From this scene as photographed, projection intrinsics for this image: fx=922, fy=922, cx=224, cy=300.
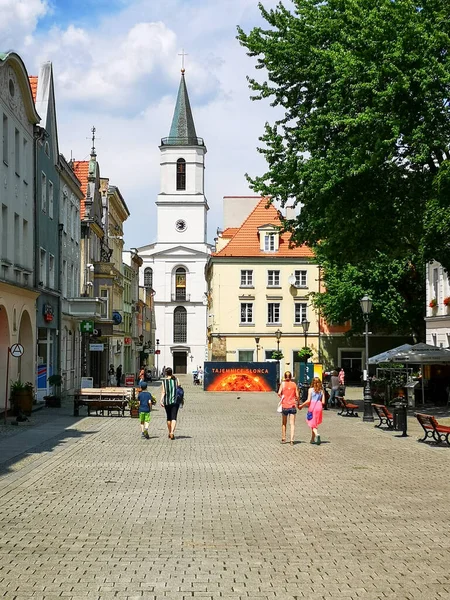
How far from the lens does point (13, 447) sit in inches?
775

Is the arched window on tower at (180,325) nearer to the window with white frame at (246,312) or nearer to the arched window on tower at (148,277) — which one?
the arched window on tower at (148,277)

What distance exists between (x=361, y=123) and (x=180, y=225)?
89950mm

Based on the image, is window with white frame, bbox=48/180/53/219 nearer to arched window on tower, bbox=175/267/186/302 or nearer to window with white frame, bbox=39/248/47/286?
window with white frame, bbox=39/248/47/286

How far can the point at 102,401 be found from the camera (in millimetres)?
31062

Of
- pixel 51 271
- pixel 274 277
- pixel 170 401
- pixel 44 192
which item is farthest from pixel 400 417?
pixel 274 277

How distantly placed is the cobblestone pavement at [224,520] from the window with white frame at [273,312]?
49.8m

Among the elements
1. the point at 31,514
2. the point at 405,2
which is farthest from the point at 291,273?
the point at 31,514

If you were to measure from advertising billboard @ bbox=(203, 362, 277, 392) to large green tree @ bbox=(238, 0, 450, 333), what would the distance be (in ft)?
69.8

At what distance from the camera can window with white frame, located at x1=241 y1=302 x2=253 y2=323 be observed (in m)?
71.5

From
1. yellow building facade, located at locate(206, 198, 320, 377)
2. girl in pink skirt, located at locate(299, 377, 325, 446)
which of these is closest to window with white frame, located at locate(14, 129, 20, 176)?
girl in pink skirt, located at locate(299, 377, 325, 446)

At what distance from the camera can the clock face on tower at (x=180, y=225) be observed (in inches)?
4589

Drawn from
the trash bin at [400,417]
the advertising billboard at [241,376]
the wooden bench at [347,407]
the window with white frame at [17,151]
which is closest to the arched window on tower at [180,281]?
the advertising billboard at [241,376]

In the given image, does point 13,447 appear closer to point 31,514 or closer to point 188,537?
point 31,514

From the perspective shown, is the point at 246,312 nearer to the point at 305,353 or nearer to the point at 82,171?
the point at 305,353
